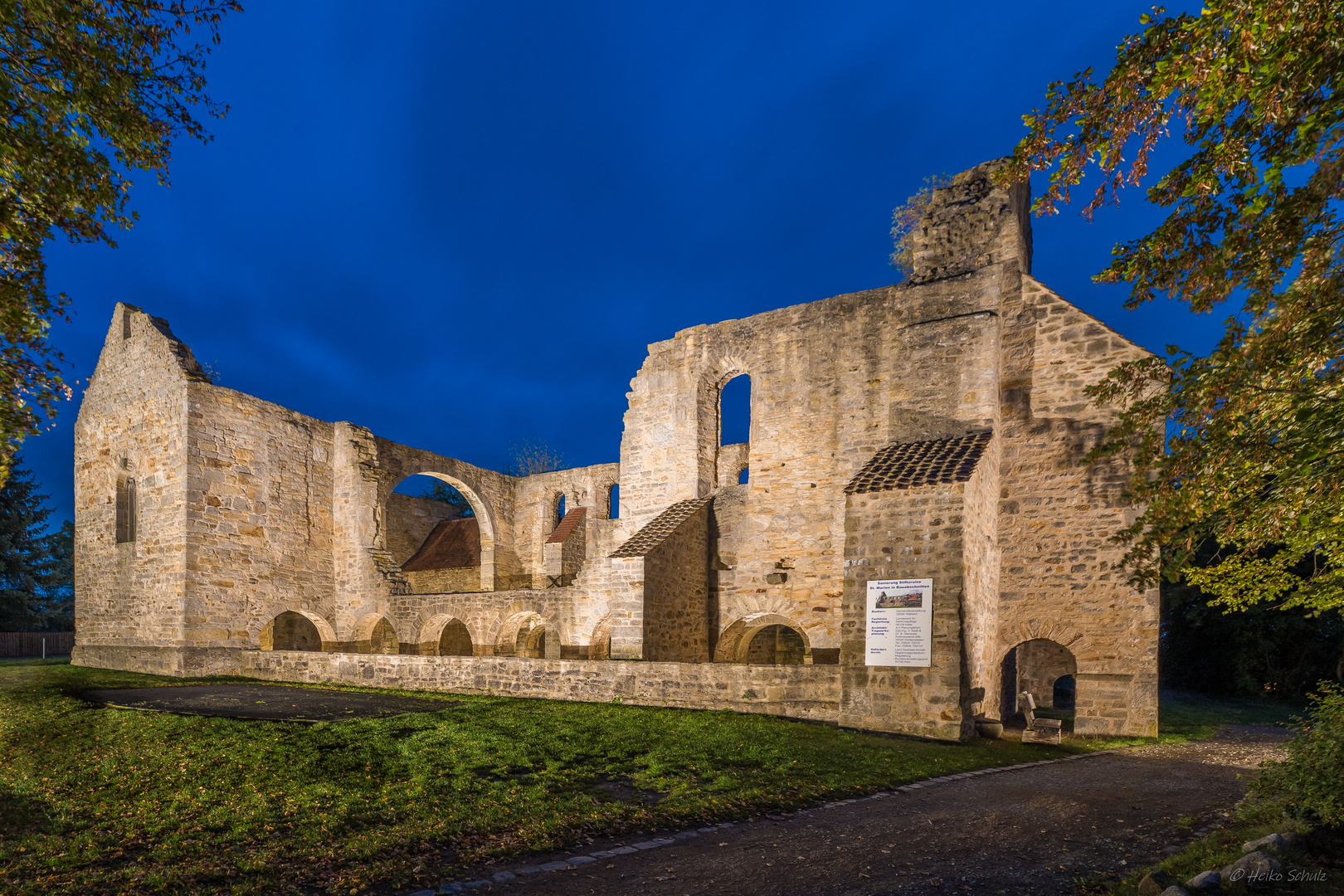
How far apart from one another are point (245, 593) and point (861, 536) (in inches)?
555

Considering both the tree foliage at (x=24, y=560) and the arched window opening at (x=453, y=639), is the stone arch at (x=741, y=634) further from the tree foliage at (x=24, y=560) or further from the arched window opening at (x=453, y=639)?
the tree foliage at (x=24, y=560)

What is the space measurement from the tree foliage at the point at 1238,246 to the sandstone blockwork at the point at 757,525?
4.99 metres

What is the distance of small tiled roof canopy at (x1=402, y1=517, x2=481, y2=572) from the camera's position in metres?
24.4

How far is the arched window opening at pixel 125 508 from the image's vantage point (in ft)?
56.1

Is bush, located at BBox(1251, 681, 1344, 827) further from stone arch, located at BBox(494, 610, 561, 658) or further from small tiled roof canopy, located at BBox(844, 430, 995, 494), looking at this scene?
stone arch, located at BBox(494, 610, 561, 658)

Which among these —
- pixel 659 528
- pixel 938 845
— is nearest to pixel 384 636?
pixel 659 528

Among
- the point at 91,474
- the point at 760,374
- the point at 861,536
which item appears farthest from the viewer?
the point at 91,474

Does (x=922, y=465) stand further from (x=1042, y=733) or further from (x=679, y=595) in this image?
(x=679, y=595)

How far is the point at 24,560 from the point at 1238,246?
35436mm

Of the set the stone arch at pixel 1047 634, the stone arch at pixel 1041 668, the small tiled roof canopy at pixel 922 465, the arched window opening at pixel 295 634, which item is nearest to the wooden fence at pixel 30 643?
the arched window opening at pixel 295 634

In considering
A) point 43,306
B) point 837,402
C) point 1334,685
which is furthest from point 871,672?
point 43,306

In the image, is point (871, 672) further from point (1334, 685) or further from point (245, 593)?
point (245, 593)

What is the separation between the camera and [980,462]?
1051 centimetres

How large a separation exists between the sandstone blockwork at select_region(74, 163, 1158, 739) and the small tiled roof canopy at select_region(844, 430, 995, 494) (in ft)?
0.19
